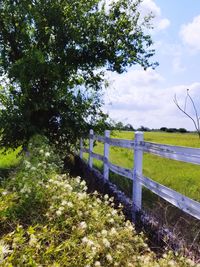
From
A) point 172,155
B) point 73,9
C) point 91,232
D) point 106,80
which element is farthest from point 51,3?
point 91,232

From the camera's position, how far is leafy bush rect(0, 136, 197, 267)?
434cm

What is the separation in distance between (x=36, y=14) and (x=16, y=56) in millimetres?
2265

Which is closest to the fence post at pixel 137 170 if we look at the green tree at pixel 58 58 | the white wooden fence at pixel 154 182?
the white wooden fence at pixel 154 182

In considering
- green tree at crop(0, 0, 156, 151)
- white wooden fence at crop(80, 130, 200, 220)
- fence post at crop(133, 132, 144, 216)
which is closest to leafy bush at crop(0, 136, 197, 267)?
white wooden fence at crop(80, 130, 200, 220)

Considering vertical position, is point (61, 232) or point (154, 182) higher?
point (154, 182)

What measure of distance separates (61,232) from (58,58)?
41.5ft

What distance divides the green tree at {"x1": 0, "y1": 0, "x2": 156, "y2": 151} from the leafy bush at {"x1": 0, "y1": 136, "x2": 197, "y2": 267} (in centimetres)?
944

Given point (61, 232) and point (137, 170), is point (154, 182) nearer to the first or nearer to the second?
point (137, 170)

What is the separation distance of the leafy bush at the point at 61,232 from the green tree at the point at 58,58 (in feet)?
31.0

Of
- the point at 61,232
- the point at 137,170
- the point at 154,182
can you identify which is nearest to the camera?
the point at 61,232

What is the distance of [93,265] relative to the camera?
4434mm

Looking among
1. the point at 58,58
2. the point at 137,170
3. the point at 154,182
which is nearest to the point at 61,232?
the point at 154,182

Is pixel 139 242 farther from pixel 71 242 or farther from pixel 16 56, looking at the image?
pixel 16 56

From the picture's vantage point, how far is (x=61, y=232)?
5.00m
